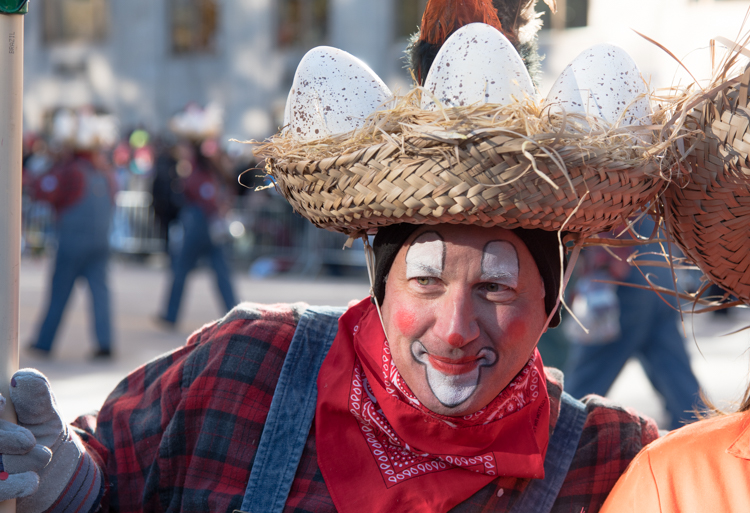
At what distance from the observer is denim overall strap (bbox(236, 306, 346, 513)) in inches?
72.3

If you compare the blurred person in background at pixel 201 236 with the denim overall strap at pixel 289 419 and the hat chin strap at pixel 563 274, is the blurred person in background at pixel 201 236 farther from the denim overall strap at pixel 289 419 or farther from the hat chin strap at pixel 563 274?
the hat chin strap at pixel 563 274

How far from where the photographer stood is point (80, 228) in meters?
6.48

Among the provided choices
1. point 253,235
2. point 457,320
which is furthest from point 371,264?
point 253,235

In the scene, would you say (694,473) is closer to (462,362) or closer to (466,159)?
(462,362)

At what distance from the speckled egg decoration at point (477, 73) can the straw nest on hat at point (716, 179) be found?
12.8 inches

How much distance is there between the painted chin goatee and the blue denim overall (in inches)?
12.1

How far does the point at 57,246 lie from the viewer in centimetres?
655

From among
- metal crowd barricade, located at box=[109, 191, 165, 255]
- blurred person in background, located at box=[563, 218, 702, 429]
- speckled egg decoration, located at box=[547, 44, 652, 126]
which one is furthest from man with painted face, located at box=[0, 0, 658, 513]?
metal crowd barricade, located at box=[109, 191, 165, 255]

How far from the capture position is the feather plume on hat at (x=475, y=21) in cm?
179

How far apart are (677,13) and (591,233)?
13.1m

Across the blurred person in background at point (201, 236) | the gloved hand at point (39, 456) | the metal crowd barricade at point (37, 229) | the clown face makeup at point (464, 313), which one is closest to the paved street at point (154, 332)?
the metal crowd barricade at point (37, 229)

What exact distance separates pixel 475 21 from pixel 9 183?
3.51 feet

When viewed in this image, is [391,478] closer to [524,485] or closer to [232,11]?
[524,485]

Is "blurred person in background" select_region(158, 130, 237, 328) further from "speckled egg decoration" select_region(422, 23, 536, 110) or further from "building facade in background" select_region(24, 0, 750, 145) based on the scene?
"building facade in background" select_region(24, 0, 750, 145)
